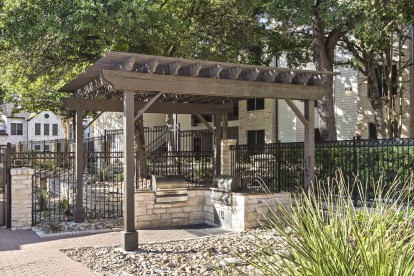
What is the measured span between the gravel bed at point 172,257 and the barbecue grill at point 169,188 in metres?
1.79

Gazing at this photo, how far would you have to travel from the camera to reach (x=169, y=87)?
27.1 feet

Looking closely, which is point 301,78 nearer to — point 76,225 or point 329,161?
point 329,161

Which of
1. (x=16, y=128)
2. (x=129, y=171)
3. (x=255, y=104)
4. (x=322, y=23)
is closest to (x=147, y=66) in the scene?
(x=129, y=171)

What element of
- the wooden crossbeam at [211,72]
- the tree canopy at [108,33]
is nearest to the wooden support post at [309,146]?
the wooden crossbeam at [211,72]

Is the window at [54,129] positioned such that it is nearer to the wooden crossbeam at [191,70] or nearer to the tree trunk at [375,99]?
the tree trunk at [375,99]

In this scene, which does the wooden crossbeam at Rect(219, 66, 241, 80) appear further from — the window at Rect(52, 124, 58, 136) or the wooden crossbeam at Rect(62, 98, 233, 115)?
the window at Rect(52, 124, 58, 136)

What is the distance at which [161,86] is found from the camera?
815 cm

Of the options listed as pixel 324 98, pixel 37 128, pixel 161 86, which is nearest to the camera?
pixel 161 86

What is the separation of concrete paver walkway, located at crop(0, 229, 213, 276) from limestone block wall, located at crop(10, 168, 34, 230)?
320 millimetres

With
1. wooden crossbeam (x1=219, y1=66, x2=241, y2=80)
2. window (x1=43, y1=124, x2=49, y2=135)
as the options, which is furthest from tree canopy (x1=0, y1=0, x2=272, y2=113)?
window (x1=43, y1=124, x2=49, y2=135)

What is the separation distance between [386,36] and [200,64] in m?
9.93

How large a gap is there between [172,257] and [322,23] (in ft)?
37.7

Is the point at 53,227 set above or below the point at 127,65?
below

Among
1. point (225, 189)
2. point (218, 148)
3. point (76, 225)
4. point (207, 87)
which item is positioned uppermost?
point (207, 87)
